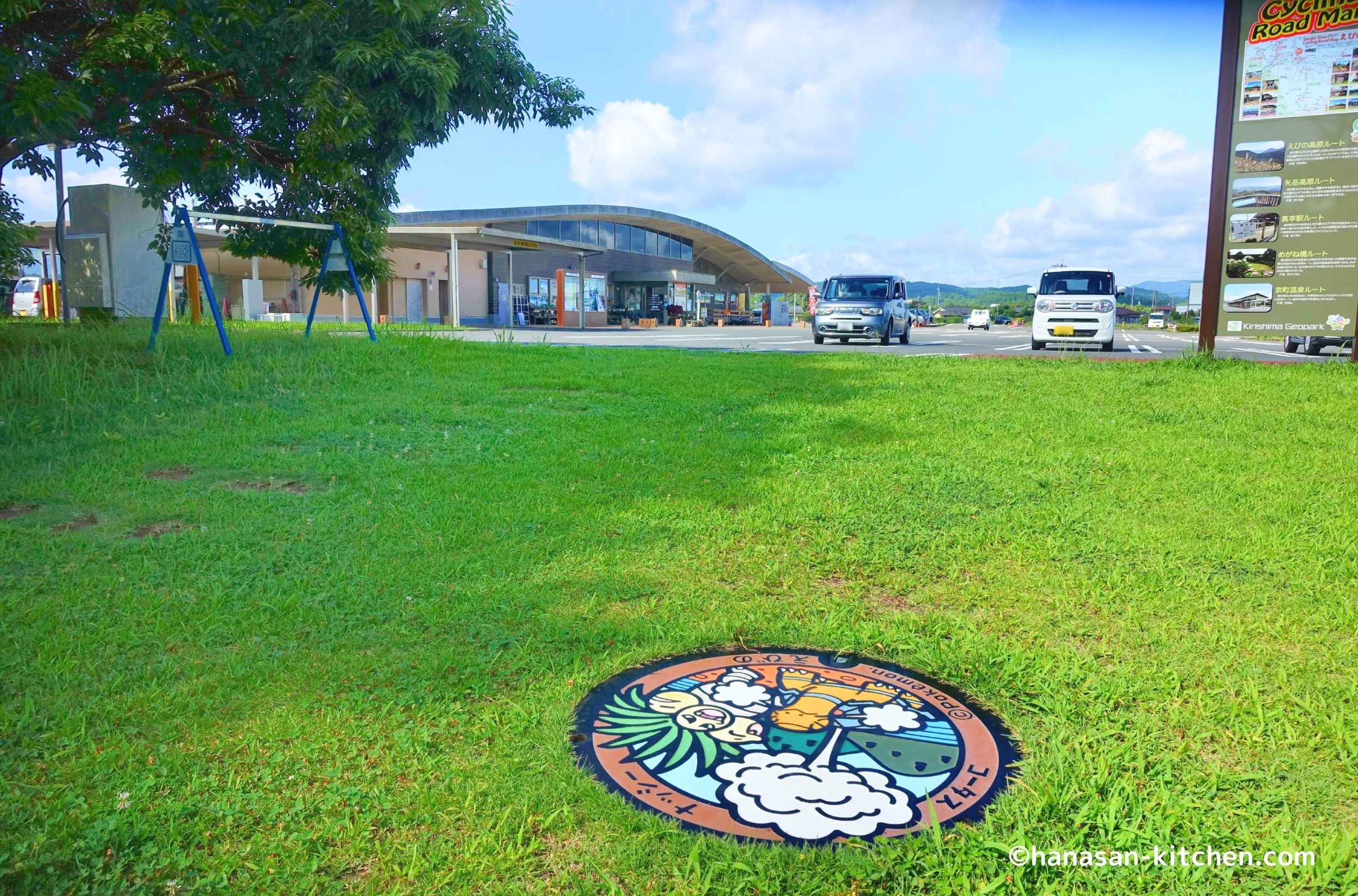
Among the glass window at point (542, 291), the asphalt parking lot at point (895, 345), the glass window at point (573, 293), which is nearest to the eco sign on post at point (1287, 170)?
the asphalt parking lot at point (895, 345)

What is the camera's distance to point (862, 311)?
20.9 meters

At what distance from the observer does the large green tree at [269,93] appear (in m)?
8.03

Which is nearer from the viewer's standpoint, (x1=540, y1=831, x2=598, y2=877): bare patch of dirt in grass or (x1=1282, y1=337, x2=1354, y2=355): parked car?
(x1=540, y1=831, x2=598, y2=877): bare patch of dirt in grass

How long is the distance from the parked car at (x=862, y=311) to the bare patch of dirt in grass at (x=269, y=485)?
55.8 ft

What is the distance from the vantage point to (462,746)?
2539mm

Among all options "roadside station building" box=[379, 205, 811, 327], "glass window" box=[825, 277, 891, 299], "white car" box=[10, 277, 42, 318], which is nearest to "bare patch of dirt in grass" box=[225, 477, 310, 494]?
"glass window" box=[825, 277, 891, 299]

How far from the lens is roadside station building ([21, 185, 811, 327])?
15.9 m

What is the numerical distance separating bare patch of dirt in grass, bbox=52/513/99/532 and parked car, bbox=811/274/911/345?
18.0 m

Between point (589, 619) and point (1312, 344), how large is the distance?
20576mm

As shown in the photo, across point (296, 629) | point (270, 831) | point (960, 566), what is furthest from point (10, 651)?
point (960, 566)

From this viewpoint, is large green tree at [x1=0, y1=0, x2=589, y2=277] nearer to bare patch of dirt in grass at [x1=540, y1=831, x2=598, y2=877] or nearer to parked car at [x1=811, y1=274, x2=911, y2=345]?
bare patch of dirt in grass at [x1=540, y1=831, x2=598, y2=877]

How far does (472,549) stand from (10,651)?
1.80 metres

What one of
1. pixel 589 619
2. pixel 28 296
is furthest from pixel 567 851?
pixel 28 296

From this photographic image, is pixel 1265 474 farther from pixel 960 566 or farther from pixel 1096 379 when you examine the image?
pixel 1096 379
